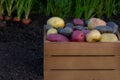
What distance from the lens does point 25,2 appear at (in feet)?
16.8

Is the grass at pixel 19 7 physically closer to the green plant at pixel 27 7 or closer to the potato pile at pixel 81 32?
the green plant at pixel 27 7

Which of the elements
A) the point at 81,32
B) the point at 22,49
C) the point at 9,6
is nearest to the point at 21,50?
the point at 22,49

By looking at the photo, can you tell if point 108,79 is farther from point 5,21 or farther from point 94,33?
point 5,21

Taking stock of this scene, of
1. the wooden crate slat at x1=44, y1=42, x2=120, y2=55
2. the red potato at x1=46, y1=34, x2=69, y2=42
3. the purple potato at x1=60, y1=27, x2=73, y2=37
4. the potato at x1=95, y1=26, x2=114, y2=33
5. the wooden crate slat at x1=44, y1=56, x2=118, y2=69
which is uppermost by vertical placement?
the potato at x1=95, y1=26, x2=114, y2=33

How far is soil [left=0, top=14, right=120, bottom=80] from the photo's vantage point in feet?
12.7

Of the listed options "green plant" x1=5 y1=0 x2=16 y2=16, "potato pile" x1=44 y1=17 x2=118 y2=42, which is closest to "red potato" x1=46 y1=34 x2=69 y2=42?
"potato pile" x1=44 y1=17 x2=118 y2=42

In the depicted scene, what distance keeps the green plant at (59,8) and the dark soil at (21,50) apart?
172 mm

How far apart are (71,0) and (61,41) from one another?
1.86 meters

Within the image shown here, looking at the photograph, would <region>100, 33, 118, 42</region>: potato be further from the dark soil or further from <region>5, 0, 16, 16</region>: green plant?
<region>5, 0, 16, 16</region>: green plant

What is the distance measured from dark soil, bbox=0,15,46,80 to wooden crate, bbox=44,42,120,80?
1.20 ft

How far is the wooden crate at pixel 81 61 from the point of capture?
338 cm

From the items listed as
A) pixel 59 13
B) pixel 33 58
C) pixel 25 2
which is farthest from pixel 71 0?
pixel 33 58

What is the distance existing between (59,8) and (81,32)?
174 centimetres

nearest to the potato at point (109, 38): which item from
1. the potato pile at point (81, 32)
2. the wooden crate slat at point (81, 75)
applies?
the potato pile at point (81, 32)
